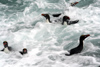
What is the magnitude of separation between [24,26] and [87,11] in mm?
4739

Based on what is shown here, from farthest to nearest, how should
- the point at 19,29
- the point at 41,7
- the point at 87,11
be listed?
the point at 41,7, the point at 87,11, the point at 19,29

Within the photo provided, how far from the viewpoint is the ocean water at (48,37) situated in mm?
5508

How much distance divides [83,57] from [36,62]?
180 cm

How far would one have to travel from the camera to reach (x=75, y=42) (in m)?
6.86

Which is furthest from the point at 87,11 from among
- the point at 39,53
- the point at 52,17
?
the point at 39,53

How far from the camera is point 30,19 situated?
452 inches

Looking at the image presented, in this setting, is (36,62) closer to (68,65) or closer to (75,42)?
(68,65)

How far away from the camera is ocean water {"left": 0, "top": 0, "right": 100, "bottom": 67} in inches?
217

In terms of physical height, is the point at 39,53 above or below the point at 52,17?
below

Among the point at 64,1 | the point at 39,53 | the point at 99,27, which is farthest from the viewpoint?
the point at 64,1

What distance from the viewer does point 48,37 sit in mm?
7988

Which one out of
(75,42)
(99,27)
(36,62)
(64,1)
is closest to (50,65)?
(36,62)

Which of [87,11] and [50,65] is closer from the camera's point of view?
[50,65]

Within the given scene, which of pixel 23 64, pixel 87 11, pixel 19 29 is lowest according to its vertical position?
pixel 23 64
